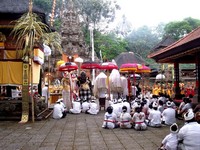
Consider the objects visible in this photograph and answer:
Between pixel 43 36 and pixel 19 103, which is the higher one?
pixel 43 36

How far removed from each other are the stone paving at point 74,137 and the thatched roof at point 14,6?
15.1 ft

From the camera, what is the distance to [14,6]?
12.3 metres

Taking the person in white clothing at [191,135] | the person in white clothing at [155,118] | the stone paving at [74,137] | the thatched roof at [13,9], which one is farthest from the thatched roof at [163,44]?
the person in white clothing at [191,135]

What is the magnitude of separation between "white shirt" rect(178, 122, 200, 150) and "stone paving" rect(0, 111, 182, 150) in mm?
1652

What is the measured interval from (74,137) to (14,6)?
22.4 feet

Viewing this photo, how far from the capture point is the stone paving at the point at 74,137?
7082 mm

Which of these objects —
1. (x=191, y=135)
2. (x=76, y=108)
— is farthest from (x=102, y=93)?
(x=191, y=135)

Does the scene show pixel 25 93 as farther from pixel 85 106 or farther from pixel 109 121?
pixel 109 121

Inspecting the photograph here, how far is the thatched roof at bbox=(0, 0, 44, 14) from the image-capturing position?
474 inches

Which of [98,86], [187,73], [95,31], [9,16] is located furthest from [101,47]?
[9,16]

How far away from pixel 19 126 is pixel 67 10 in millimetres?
28571

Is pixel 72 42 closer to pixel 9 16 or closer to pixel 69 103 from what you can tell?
pixel 69 103

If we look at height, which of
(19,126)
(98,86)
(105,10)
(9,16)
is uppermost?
(105,10)

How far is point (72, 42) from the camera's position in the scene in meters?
36.7
